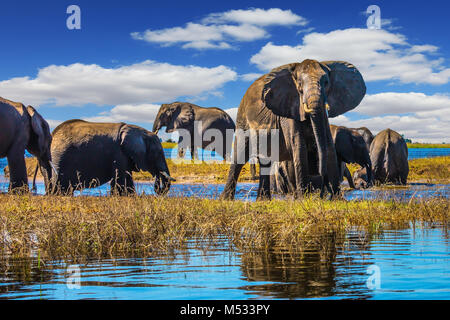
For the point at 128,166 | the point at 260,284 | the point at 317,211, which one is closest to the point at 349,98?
the point at 317,211

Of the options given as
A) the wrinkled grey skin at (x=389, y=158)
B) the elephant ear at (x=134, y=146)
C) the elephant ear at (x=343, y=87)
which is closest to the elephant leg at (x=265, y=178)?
the elephant ear at (x=343, y=87)

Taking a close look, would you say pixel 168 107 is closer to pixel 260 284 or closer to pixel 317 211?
pixel 317 211

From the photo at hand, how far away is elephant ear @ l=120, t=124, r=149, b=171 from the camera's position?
50.1 ft

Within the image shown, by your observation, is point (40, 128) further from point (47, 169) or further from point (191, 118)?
point (191, 118)

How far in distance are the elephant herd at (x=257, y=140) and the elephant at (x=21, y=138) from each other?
0.02m

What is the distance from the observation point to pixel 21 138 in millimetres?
13602

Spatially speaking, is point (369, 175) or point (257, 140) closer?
point (257, 140)

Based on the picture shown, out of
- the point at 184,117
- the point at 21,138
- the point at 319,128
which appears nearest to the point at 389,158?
the point at 184,117

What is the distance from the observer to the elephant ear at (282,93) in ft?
38.8

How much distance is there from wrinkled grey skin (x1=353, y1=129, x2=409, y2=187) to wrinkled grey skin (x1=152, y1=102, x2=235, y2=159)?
6.69m

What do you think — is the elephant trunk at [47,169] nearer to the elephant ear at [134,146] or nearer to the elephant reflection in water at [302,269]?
the elephant ear at [134,146]

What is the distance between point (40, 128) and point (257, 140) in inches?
218
